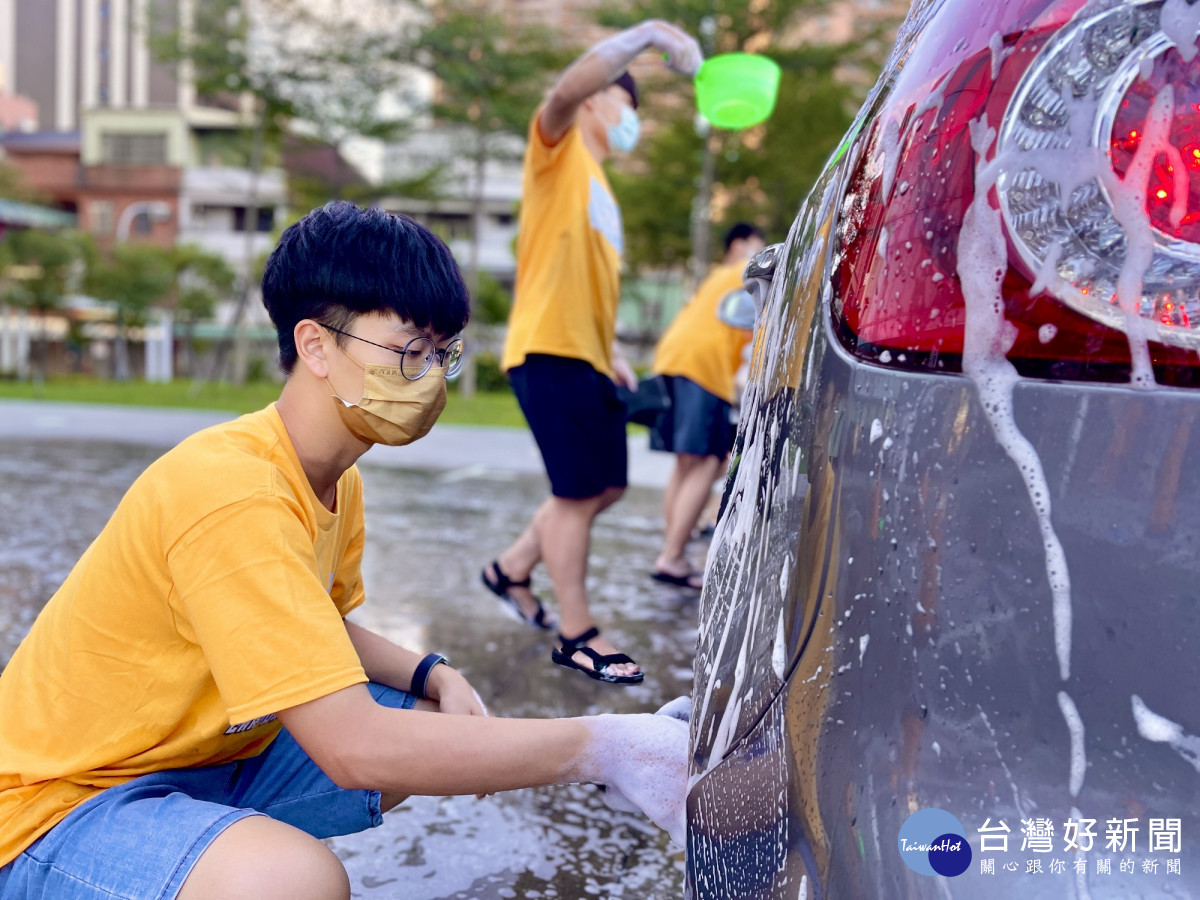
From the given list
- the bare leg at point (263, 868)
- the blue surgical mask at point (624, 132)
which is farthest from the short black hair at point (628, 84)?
the bare leg at point (263, 868)

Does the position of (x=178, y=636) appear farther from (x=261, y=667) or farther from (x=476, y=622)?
(x=476, y=622)

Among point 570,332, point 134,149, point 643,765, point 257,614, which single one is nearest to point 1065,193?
point 643,765

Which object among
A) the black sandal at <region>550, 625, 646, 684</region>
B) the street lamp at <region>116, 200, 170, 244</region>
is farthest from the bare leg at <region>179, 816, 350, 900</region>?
the street lamp at <region>116, 200, 170, 244</region>

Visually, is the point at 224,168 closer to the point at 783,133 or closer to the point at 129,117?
the point at 129,117

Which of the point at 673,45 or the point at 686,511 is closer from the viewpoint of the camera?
the point at 673,45

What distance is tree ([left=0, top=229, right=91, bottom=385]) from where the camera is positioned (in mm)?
28172

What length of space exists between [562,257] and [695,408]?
147cm

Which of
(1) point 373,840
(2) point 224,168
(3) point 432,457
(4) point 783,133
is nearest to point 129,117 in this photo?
(2) point 224,168

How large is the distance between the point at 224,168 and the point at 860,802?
48.1m

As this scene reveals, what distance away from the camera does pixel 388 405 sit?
145 centimetres

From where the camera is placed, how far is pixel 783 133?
2222cm

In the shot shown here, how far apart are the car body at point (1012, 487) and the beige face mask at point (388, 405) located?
0.62 m

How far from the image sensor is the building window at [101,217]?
47.5 metres

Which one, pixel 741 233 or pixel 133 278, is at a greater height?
pixel 741 233
